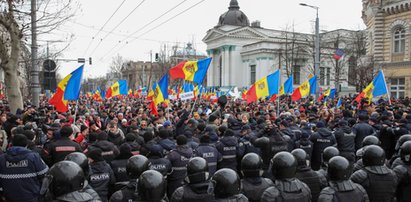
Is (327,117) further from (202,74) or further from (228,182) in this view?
(228,182)

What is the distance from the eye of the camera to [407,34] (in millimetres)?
30875

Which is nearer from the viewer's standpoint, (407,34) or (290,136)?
(290,136)

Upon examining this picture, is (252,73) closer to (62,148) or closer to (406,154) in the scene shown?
(62,148)

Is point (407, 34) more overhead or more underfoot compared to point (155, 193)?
more overhead

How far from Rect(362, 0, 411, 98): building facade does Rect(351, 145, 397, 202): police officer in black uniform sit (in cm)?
2955

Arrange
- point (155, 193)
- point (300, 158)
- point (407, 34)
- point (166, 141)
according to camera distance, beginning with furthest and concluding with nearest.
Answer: point (407, 34) → point (166, 141) → point (300, 158) → point (155, 193)

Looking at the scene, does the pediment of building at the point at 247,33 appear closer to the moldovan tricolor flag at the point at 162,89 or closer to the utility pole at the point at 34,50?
the utility pole at the point at 34,50

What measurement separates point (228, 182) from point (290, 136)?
541 centimetres

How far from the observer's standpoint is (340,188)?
161 inches

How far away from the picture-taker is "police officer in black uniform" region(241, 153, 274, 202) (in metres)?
4.61

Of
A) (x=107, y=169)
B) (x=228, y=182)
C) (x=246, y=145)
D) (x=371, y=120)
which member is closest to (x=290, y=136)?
(x=246, y=145)

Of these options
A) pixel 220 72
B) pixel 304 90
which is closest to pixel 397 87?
pixel 304 90

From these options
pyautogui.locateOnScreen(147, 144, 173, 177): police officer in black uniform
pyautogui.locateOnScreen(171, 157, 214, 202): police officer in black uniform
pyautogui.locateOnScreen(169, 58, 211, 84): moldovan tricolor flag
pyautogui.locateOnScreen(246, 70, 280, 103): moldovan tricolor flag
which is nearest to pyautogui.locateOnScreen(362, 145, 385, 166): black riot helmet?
pyautogui.locateOnScreen(171, 157, 214, 202): police officer in black uniform

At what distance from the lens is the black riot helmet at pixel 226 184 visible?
12.7 feet
